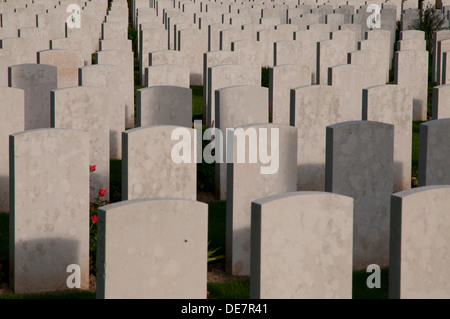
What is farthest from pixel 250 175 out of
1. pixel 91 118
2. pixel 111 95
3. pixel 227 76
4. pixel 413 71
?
pixel 413 71

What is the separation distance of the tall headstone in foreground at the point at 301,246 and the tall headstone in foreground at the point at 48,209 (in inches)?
65.2

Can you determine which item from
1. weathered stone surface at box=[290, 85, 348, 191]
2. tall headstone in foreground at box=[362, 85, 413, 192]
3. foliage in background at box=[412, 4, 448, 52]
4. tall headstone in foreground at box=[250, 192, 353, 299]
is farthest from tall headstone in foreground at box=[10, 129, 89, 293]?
foliage in background at box=[412, 4, 448, 52]

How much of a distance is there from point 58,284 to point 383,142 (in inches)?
96.5

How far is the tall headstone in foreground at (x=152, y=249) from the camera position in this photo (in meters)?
4.20

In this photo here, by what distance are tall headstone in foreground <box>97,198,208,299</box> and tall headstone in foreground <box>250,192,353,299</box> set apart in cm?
30

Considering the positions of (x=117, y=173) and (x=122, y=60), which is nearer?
(x=117, y=173)

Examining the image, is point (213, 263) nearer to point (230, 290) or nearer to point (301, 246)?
point (230, 290)

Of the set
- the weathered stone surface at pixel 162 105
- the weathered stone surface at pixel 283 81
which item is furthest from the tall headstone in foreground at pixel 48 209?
the weathered stone surface at pixel 283 81

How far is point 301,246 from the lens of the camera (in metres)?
4.42

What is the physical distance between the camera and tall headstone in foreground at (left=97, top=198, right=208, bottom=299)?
4.20 metres

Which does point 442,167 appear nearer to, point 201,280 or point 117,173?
point 201,280

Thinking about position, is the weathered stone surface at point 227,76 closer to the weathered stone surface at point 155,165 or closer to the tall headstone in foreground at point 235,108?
the tall headstone in foreground at point 235,108
